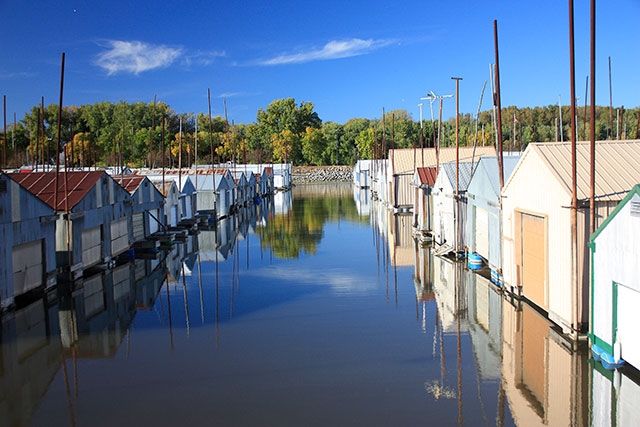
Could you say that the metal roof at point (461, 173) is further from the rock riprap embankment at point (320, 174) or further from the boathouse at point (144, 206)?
the rock riprap embankment at point (320, 174)

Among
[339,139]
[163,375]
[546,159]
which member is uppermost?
[339,139]

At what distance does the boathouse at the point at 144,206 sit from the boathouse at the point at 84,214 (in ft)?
5.97

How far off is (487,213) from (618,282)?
31.4ft

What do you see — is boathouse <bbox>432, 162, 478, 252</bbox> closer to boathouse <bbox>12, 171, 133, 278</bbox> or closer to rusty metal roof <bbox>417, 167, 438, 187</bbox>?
rusty metal roof <bbox>417, 167, 438, 187</bbox>

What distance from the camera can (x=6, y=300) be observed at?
49.8 ft

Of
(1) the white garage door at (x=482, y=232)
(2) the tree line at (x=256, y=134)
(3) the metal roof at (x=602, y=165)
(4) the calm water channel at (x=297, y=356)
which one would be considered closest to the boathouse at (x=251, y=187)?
(2) the tree line at (x=256, y=134)

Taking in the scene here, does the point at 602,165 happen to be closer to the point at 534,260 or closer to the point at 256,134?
the point at 534,260

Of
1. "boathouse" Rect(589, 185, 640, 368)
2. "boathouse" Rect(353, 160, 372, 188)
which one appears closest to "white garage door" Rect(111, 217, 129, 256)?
"boathouse" Rect(589, 185, 640, 368)

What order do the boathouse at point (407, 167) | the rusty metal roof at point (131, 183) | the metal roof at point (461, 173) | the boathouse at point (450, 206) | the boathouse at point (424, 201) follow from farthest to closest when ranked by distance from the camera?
1. the boathouse at point (407, 167)
2. the boathouse at point (424, 201)
3. the rusty metal roof at point (131, 183)
4. the metal roof at point (461, 173)
5. the boathouse at point (450, 206)

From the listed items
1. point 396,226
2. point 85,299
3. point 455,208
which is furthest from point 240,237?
point 85,299

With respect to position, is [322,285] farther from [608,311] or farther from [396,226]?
[396,226]

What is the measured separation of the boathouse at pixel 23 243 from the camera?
1532 centimetres

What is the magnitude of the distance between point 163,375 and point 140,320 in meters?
4.47

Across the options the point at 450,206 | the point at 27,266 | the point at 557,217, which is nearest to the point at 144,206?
the point at 27,266
